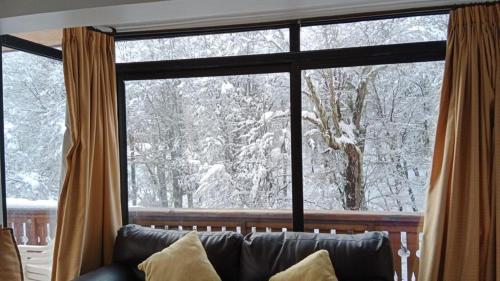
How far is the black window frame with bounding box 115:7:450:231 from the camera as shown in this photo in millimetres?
2771

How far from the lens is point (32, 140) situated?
9.30 feet

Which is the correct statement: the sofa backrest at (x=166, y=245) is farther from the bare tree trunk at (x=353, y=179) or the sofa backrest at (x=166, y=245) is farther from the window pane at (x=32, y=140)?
the bare tree trunk at (x=353, y=179)

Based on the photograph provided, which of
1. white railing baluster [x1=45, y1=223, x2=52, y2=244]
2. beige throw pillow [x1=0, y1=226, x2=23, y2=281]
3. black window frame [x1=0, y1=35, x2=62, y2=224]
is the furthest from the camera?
white railing baluster [x1=45, y1=223, x2=52, y2=244]

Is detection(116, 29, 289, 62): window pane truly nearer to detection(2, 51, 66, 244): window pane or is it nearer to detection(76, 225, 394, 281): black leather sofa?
detection(2, 51, 66, 244): window pane

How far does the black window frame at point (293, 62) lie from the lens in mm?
2771

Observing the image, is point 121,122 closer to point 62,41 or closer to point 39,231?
point 62,41

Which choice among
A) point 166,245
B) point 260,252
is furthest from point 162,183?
Answer: point 260,252

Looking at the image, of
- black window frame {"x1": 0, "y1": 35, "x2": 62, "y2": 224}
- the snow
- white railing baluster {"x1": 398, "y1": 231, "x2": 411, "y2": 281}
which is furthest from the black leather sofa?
black window frame {"x1": 0, "y1": 35, "x2": 62, "y2": 224}

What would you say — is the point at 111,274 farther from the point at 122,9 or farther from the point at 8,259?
the point at 122,9

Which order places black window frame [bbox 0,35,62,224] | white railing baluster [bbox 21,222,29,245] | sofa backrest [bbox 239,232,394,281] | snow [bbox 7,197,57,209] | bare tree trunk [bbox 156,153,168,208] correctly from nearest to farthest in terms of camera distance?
sofa backrest [bbox 239,232,394,281] < black window frame [bbox 0,35,62,224] < snow [bbox 7,197,57,209] < white railing baluster [bbox 21,222,29,245] < bare tree trunk [bbox 156,153,168,208]

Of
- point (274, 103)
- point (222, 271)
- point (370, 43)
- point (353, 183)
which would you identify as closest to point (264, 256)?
point (222, 271)

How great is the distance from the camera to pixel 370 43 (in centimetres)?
284

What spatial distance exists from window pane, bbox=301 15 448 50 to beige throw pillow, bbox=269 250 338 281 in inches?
58.5

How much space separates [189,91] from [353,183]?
144 centimetres
